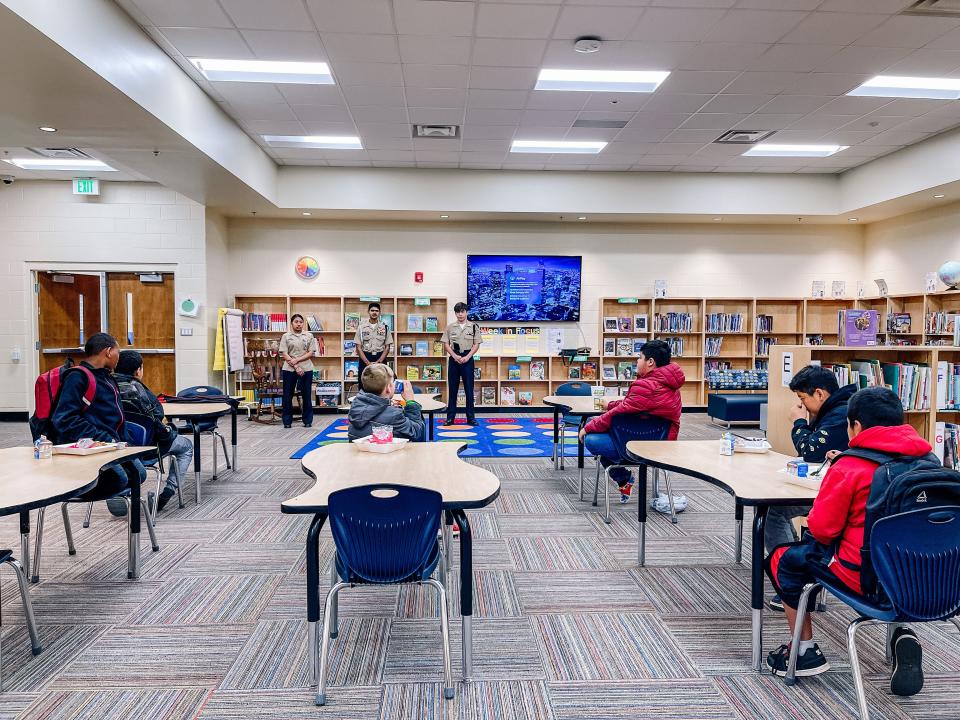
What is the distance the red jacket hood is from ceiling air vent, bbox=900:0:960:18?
3.99 meters

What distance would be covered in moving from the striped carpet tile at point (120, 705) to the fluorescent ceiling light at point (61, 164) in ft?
24.9

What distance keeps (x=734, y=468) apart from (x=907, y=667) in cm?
99

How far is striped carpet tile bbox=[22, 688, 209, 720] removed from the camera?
218 centimetres

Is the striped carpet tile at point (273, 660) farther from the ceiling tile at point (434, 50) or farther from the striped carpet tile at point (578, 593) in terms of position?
the ceiling tile at point (434, 50)

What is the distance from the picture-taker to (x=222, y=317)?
888 centimetres

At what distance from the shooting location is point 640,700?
2.28 m

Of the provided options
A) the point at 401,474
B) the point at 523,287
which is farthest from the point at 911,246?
the point at 401,474

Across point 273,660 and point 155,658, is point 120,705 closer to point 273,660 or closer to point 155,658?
point 155,658

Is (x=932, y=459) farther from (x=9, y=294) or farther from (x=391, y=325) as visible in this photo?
(x=9, y=294)

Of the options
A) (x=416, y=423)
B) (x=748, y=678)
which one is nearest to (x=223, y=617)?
(x=416, y=423)

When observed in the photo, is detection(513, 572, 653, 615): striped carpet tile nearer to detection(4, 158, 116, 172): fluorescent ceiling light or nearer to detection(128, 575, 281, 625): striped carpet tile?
detection(128, 575, 281, 625): striped carpet tile

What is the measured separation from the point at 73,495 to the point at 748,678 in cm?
289

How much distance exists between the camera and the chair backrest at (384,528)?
7.04ft

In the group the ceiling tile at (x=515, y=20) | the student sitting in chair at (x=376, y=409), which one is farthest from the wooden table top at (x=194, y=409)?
A: the ceiling tile at (x=515, y=20)
